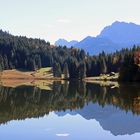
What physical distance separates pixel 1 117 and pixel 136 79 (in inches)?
4001

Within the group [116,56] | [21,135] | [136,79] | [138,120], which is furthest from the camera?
[116,56]

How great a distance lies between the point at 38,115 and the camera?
5041cm

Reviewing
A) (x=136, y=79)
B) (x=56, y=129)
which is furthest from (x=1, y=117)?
(x=136, y=79)

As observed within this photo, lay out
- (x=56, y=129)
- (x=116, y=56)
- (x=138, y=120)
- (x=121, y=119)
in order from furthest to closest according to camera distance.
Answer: (x=116, y=56) → (x=121, y=119) → (x=138, y=120) → (x=56, y=129)

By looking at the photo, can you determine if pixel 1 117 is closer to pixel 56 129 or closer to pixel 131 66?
pixel 56 129

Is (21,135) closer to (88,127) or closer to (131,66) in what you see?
(88,127)

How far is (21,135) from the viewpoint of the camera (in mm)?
34188

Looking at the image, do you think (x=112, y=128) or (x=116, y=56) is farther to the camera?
(x=116, y=56)

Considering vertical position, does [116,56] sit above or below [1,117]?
above

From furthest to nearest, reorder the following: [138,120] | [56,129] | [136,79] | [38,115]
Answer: [136,79], [38,115], [138,120], [56,129]

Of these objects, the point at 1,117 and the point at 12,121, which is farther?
the point at 1,117

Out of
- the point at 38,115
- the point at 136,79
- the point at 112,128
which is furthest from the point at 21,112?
the point at 136,79

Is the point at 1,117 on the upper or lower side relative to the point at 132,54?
lower

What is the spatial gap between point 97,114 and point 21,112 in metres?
9.63
